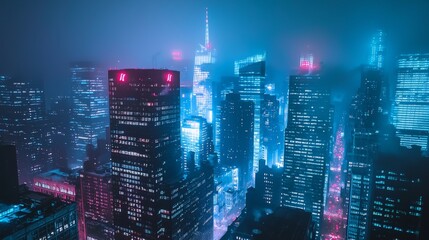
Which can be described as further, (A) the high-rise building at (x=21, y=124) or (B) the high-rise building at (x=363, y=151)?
(A) the high-rise building at (x=21, y=124)

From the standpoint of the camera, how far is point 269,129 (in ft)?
419

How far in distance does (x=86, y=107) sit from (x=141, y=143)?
85844mm

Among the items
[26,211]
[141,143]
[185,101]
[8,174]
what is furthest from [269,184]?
[26,211]

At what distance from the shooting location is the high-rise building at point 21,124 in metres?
102

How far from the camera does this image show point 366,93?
95.8m

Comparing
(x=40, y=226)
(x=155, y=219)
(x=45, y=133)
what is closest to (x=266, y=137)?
(x=155, y=219)

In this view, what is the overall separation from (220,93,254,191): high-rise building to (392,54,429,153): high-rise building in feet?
164

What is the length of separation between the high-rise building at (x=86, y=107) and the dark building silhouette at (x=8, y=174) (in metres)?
95.5

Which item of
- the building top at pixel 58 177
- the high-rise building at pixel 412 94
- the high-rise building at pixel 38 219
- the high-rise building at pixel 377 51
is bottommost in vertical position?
the building top at pixel 58 177

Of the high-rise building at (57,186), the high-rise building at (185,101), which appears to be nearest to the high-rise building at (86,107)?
the high-rise building at (185,101)

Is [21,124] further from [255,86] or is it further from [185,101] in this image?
[255,86]

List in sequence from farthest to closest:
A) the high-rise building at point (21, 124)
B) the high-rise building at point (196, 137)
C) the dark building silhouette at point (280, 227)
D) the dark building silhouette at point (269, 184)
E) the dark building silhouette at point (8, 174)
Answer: the high-rise building at point (196, 137) → the high-rise building at point (21, 124) → the dark building silhouette at point (269, 184) → the dark building silhouette at point (280, 227) → the dark building silhouette at point (8, 174)

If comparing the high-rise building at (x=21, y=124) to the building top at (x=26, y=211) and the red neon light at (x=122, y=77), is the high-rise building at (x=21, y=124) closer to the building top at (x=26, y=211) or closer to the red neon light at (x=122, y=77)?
the red neon light at (x=122, y=77)

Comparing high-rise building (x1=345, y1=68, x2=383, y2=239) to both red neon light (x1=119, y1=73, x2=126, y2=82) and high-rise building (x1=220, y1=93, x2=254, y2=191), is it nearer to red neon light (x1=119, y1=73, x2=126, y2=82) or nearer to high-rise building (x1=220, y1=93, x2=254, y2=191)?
high-rise building (x1=220, y1=93, x2=254, y2=191)
